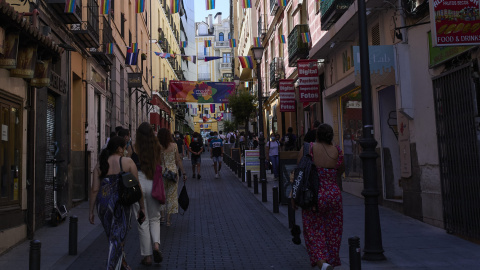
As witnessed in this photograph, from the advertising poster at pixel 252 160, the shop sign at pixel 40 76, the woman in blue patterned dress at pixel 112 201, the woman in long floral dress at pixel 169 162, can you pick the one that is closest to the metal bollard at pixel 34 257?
the woman in blue patterned dress at pixel 112 201

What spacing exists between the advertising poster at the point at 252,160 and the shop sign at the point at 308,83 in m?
2.56

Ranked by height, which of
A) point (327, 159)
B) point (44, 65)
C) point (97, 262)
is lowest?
point (97, 262)

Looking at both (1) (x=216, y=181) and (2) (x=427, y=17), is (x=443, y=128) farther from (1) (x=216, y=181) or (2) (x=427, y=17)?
(1) (x=216, y=181)

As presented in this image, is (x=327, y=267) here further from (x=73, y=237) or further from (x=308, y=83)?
(x=308, y=83)

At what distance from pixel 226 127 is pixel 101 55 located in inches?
2012

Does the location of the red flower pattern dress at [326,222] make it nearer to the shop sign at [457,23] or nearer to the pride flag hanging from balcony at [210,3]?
the shop sign at [457,23]

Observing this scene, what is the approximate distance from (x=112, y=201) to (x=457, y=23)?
518 centimetres

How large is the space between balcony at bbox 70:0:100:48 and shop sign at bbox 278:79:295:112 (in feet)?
29.2

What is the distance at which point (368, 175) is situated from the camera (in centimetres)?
616

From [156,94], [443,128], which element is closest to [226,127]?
[156,94]

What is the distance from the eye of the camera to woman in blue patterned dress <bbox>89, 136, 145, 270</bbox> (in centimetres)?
526

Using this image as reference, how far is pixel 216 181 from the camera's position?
1816 cm

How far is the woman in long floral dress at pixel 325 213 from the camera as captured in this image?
17.6ft

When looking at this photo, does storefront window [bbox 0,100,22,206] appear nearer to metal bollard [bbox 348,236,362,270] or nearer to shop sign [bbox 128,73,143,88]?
metal bollard [bbox 348,236,362,270]
